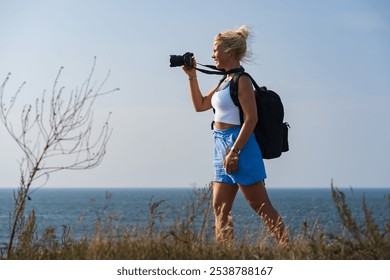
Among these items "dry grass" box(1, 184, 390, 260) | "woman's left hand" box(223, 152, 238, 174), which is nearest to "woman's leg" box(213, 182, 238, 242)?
"dry grass" box(1, 184, 390, 260)

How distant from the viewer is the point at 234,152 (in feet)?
19.6

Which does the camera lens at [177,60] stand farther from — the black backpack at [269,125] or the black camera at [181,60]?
the black backpack at [269,125]

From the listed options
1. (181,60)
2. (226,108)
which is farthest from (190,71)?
(226,108)

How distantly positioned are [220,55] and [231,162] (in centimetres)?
110

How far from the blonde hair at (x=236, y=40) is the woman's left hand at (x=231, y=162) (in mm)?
1041

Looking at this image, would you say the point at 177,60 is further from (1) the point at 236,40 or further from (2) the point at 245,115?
(2) the point at 245,115

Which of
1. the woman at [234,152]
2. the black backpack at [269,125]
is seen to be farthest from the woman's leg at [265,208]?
the black backpack at [269,125]

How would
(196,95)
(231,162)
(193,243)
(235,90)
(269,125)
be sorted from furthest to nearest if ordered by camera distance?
1. (196,95)
2. (269,125)
3. (235,90)
4. (231,162)
5. (193,243)
